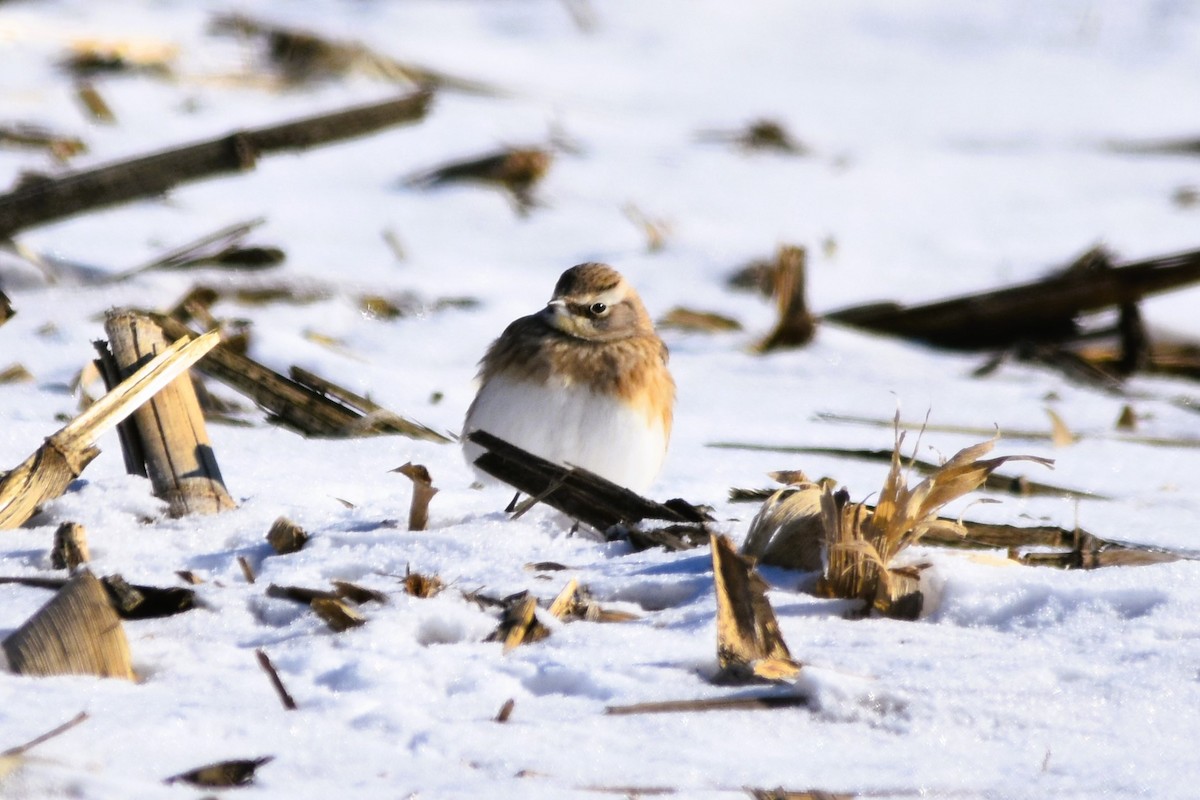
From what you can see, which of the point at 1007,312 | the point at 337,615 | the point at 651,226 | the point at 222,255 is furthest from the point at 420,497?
the point at 651,226

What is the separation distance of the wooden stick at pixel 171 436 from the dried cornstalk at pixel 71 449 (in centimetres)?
9

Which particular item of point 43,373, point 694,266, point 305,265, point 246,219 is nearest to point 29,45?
point 246,219

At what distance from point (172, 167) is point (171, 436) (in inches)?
59.7

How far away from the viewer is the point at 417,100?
513cm

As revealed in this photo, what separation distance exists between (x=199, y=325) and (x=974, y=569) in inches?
132

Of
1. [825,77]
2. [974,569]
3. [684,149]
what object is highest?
[825,77]

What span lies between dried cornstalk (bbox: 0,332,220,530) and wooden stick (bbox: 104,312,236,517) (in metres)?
0.09

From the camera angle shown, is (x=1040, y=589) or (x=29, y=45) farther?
(x=29, y=45)

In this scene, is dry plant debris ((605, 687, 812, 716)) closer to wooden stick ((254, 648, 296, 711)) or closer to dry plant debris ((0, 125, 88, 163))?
wooden stick ((254, 648, 296, 711))

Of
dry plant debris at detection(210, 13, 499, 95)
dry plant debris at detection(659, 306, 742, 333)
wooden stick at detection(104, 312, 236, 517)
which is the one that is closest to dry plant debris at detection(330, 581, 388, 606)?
wooden stick at detection(104, 312, 236, 517)

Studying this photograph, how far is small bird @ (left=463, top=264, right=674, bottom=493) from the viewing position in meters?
4.41

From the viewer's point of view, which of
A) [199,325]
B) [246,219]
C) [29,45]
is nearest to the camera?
[199,325]

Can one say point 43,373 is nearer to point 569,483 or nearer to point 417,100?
point 417,100

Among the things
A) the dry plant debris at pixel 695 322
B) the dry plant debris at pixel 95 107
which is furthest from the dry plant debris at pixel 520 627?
the dry plant debris at pixel 95 107
